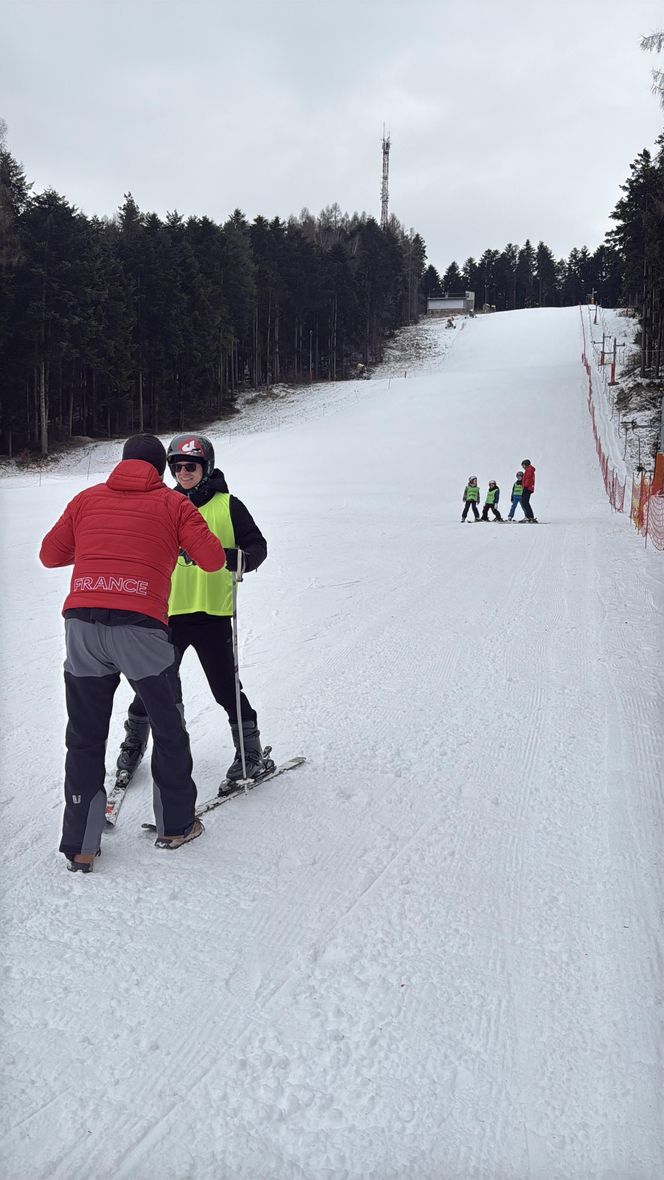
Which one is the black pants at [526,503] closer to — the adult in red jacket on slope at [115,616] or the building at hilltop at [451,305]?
the adult in red jacket on slope at [115,616]

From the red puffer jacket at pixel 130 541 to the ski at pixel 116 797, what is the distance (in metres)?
1.22

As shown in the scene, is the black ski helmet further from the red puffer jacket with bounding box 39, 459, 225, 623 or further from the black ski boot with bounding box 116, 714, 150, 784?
the black ski boot with bounding box 116, 714, 150, 784

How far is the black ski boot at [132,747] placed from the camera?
4371 millimetres

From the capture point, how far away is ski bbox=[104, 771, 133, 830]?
3.87m

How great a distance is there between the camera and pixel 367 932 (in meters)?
2.95

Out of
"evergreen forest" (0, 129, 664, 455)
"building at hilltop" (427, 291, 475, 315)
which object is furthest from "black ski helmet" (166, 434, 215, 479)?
"building at hilltop" (427, 291, 475, 315)

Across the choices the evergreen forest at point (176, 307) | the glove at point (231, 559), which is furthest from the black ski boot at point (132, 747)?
the evergreen forest at point (176, 307)

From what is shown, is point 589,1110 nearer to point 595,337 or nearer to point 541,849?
point 541,849

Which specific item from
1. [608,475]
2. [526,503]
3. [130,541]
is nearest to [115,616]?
[130,541]

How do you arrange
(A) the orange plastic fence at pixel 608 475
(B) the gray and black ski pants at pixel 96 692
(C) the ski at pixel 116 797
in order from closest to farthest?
(B) the gray and black ski pants at pixel 96 692, (C) the ski at pixel 116 797, (A) the orange plastic fence at pixel 608 475

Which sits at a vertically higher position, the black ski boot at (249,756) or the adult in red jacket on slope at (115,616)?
the adult in red jacket on slope at (115,616)

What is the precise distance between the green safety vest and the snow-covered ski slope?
43.4 inches

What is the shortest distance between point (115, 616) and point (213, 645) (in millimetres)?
913

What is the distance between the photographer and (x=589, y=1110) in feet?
7.14
